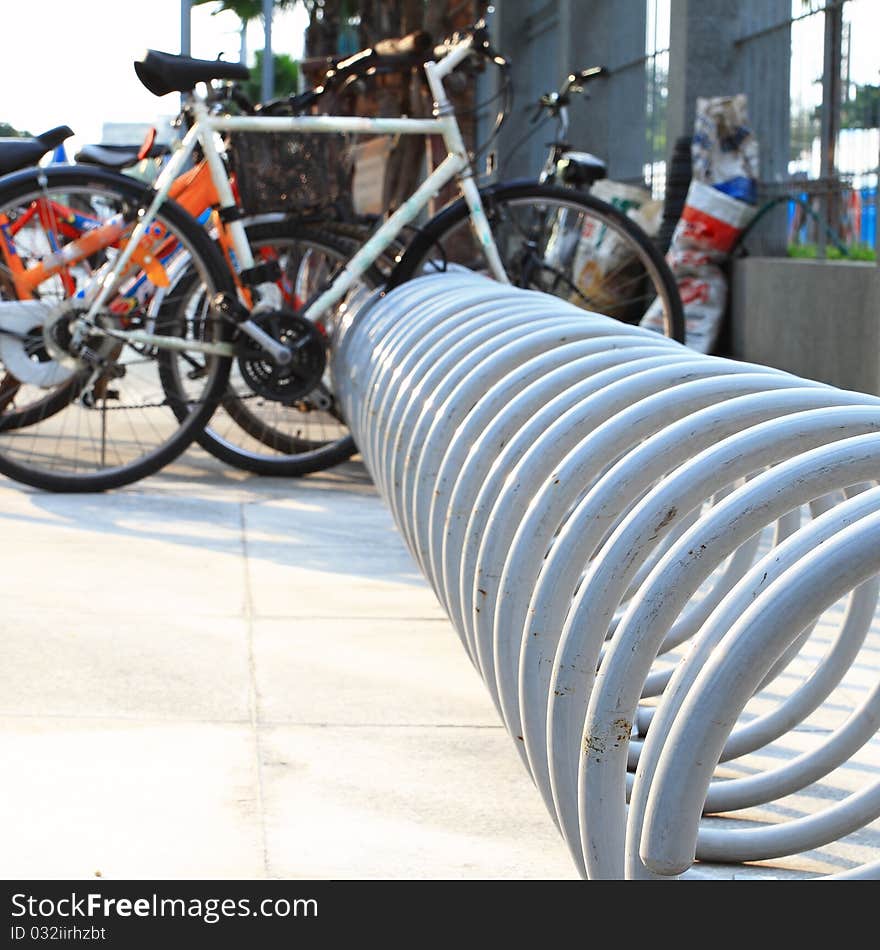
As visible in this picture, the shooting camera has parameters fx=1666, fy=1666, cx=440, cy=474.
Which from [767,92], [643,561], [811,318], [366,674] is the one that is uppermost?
[767,92]

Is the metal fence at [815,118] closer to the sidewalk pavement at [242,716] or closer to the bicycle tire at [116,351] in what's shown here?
the bicycle tire at [116,351]

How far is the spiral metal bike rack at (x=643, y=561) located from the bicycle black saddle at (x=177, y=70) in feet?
8.13

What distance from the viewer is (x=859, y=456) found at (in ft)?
6.36

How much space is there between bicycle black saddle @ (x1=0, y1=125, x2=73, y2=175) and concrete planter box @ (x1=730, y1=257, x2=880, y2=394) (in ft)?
12.2

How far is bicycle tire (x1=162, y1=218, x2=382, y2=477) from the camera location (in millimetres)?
6785

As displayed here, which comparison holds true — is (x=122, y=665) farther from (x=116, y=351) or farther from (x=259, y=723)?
(x=116, y=351)

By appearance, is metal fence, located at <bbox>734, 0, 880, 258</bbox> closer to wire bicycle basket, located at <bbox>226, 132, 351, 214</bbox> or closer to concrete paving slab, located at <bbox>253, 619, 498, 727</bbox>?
wire bicycle basket, located at <bbox>226, 132, 351, 214</bbox>

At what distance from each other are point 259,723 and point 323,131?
3476 mm

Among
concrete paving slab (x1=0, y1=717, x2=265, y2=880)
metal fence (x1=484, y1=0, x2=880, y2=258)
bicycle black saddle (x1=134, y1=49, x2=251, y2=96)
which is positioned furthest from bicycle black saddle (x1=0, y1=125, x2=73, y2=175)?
concrete paving slab (x1=0, y1=717, x2=265, y2=880)

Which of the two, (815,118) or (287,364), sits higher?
(815,118)

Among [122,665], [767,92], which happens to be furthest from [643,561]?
[767,92]

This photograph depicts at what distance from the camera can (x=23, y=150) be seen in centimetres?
624
